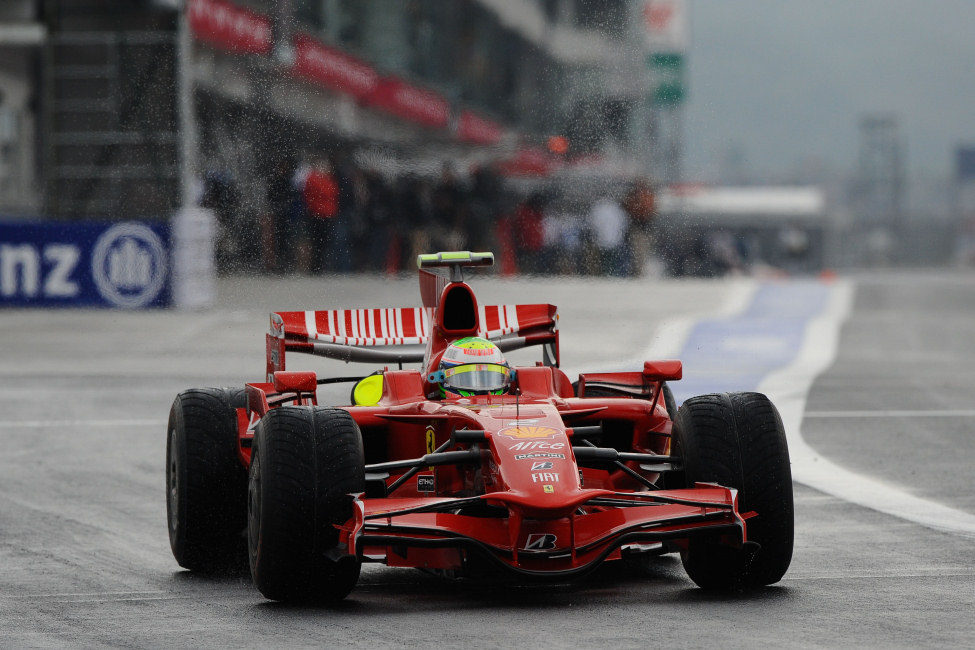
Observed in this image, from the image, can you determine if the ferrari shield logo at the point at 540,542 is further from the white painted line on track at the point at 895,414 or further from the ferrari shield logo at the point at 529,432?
the white painted line on track at the point at 895,414

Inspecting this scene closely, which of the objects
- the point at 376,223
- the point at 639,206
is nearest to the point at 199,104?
the point at 376,223

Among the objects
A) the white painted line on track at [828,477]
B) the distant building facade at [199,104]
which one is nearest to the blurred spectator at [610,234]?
the distant building facade at [199,104]

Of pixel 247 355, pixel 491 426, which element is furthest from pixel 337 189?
pixel 491 426

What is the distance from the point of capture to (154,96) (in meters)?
25.6

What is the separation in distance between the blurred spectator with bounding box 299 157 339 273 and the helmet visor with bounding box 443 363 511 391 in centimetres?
1772

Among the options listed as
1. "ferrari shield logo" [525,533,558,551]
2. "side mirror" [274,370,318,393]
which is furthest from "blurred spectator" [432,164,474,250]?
"ferrari shield logo" [525,533,558,551]

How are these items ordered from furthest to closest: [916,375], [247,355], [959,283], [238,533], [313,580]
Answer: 1. [959,283]
2. [247,355]
3. [916,375]
4. [238,533]
5. [313,580]

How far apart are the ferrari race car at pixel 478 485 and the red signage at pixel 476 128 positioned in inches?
1481

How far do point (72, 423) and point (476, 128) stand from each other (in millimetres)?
35584

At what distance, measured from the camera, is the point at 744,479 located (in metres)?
7.28

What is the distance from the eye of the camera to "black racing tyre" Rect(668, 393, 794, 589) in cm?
726

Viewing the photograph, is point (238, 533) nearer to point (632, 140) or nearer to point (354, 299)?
point (354, 299)

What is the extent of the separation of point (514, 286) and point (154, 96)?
5.97 metres

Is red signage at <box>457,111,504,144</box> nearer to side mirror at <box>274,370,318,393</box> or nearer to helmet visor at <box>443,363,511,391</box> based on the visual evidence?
helmet visor at <box>443,363,511,391</box>
